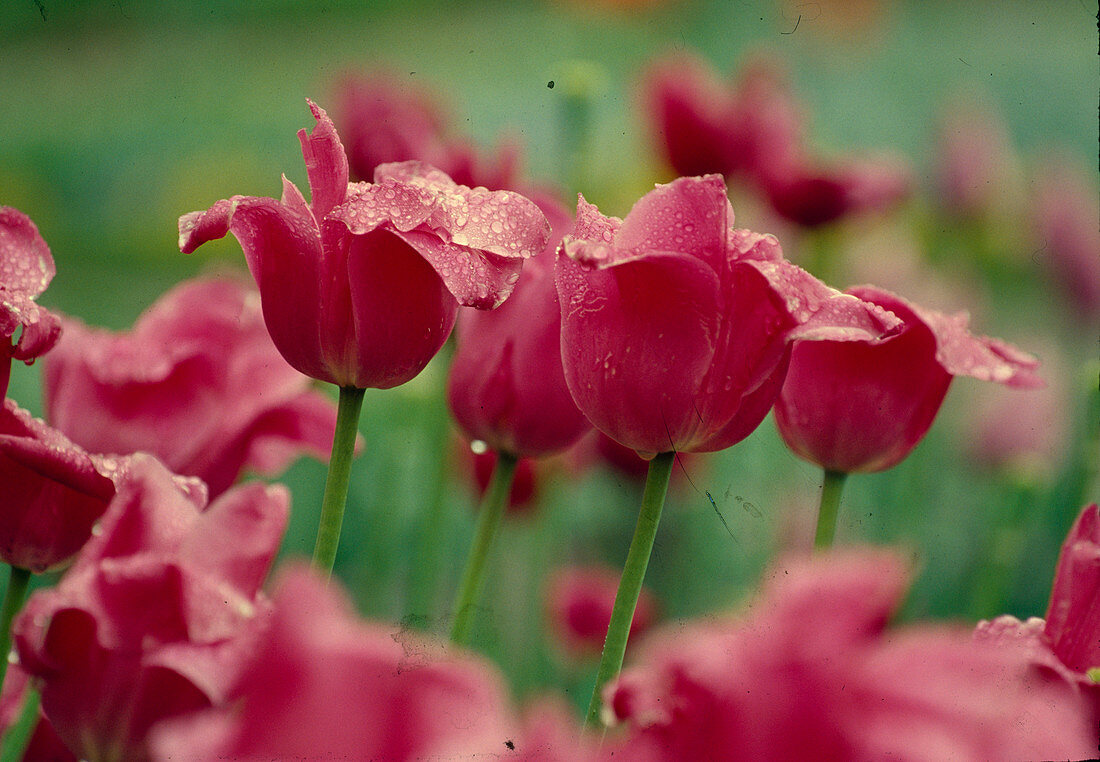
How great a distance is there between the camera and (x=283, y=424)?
32cm

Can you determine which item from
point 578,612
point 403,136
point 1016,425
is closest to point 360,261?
point 403,136

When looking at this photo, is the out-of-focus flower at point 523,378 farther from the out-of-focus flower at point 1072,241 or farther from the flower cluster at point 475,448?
the out-of-focus flower at point 1072,241

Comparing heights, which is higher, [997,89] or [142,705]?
[142,705]

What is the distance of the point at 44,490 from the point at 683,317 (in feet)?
0.45

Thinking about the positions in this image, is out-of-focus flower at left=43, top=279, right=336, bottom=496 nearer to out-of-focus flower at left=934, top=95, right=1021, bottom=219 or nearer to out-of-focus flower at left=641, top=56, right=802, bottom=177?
out-of-focus flower at left=641, top=56, right=802, bottom=177

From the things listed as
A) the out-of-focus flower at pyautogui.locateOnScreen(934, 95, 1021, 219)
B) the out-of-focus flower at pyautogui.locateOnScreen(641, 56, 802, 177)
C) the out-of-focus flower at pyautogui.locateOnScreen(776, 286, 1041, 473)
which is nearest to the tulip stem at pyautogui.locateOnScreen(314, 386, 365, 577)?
the out-of-focus flower at pyautogui.locateOnScreen(776, 286, 1041, 473)

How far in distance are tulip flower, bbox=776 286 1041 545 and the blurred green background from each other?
247 millimetres

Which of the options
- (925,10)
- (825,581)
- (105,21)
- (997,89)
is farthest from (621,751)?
(925,10)

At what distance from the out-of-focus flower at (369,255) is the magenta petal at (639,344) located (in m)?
0.01

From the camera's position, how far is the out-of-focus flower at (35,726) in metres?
0.25

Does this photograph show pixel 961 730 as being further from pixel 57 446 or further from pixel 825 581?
pixel 57 446

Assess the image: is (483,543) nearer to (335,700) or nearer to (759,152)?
(335,700)

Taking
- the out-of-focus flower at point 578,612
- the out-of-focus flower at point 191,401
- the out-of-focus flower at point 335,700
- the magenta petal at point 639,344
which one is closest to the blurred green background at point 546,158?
the out-of-focus flower at point 578,612

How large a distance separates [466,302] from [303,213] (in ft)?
0.14
